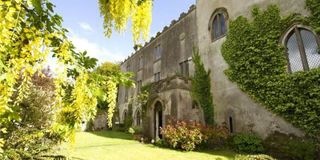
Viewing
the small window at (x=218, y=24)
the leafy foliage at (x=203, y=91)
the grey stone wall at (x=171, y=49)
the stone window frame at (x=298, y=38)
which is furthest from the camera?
the grey stone wall at (x=171, y=49)

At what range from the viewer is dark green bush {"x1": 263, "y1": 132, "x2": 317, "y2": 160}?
9773mm

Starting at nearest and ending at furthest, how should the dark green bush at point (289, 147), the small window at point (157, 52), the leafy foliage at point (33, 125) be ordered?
1. the leafy foliage at point (33, 125)
2. the dark green bush at point (289, 147)
3. the small window at point (157, 52)

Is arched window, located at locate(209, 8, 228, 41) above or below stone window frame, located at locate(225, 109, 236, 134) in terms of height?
above

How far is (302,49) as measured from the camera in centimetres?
1147

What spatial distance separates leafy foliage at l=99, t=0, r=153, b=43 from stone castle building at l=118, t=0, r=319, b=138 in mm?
10143

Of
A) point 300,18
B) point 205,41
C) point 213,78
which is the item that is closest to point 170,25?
point 205,41

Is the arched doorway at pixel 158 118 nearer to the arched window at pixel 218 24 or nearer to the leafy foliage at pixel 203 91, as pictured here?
the leafy foliage at pixel 203 91

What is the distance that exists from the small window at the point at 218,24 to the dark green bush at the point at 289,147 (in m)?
7.74

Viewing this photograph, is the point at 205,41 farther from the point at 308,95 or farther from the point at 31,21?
the point at 31,21

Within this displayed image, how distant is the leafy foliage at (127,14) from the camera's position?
4.31 metres

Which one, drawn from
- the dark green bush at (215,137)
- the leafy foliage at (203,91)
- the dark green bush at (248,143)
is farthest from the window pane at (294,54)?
the leafy foliage at (203,91)

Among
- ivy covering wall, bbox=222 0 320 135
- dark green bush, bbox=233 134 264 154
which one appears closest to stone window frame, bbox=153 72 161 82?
ivy covering wall, bbox=222 0 320 135

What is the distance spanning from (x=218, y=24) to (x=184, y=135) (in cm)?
888

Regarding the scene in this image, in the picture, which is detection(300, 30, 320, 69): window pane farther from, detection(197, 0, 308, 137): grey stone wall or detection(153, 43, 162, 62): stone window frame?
detection(153, 43, 162, 62): stone window frame
